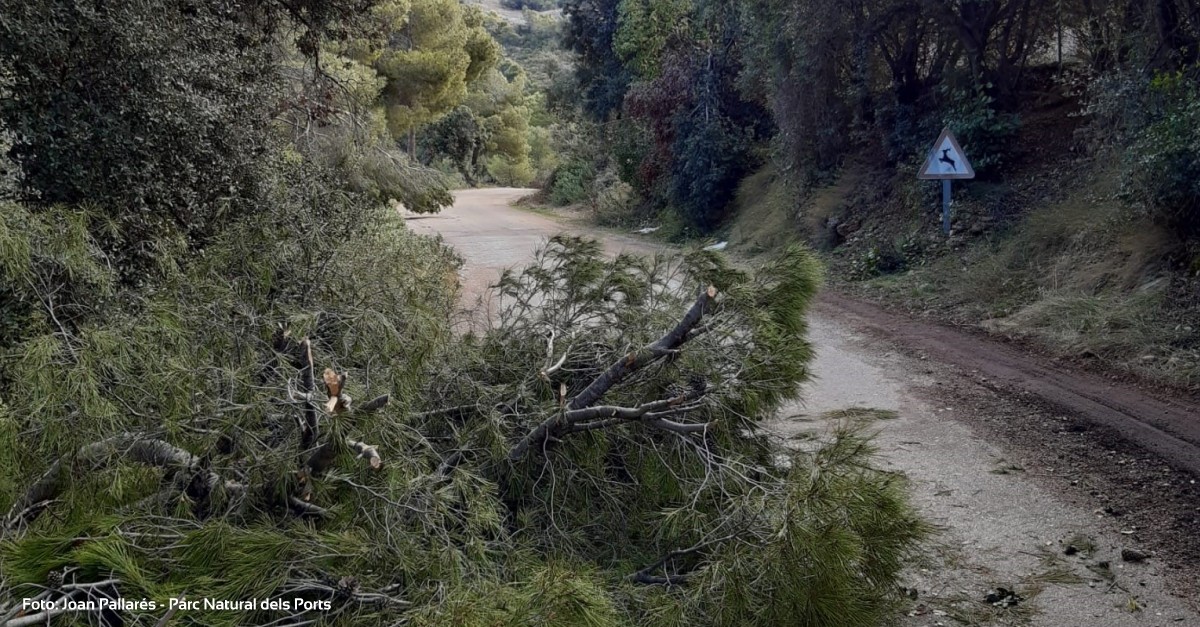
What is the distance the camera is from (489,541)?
3428 millimetres

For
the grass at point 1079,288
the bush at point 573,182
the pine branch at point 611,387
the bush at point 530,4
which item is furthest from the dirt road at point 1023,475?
the bush at point 530,4

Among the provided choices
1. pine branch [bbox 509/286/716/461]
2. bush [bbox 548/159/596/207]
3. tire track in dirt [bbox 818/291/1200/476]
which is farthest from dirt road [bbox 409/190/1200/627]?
bush [bbox 548/159/596/207]

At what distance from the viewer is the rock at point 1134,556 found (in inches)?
176

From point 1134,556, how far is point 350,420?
3769 mm

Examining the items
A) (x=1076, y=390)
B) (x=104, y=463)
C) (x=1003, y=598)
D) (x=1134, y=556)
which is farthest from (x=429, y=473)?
(x=1076, y=390)

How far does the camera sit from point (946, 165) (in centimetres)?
1312

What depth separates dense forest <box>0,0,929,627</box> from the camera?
9.53 feet

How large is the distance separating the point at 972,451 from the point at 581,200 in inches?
990

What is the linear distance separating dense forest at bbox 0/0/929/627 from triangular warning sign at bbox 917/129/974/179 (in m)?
9.09

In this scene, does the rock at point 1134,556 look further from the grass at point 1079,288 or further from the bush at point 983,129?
the bush at point 983,129

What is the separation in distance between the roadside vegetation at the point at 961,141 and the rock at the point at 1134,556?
11.2 feet

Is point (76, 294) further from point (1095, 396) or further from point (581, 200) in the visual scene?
point (581, 200)

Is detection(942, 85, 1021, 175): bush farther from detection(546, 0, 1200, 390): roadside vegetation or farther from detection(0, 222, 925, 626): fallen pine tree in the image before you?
detection(0, 222, 925, 626): fallen pine tree

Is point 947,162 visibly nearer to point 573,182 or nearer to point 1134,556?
point 1134,556
